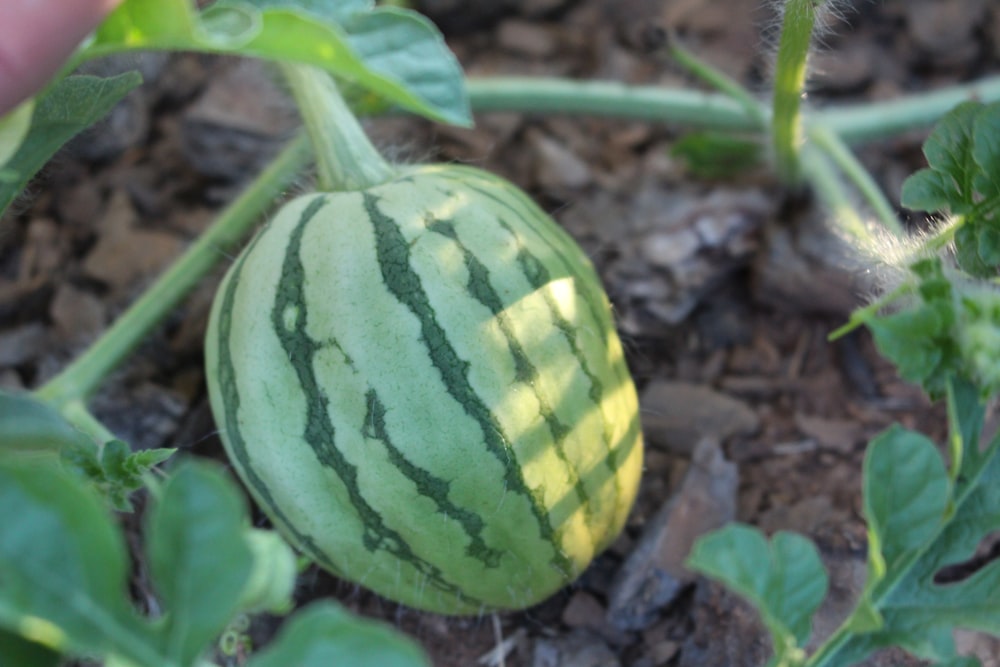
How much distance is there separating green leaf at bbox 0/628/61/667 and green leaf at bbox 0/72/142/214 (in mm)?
564

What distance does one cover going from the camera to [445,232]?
139 cm

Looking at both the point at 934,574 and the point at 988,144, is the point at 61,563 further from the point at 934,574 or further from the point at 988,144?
the point at 988,144

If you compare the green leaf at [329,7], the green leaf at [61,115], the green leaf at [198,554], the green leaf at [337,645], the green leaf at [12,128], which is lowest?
the green leaf at [337,645]

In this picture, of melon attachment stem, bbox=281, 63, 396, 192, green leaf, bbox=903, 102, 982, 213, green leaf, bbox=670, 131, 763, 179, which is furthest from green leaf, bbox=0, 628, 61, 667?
green leaf, bbox=670, 131, 763, 179

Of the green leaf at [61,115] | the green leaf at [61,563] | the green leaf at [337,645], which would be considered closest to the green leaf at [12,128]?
the green leaf at [61,115]

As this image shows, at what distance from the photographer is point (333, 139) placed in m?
1.59

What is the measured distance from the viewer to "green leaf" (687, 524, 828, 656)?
1.00 metres

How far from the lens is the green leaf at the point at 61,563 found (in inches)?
32.5

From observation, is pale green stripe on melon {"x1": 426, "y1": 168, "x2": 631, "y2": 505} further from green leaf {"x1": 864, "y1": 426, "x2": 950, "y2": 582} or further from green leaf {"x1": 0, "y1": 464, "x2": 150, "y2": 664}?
green leaf {"x1": 0, "y1": 464, "x2": 150, "y2": 664}

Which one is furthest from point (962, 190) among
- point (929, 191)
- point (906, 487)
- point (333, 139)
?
point (333, 139)

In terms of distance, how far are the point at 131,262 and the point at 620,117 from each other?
3.85ft

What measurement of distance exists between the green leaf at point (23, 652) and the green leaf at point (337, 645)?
0.87 feet

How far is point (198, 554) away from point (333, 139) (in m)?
0.89

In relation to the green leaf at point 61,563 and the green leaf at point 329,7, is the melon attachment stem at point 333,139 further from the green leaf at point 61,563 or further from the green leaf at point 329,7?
the green leaf at point 61,563
